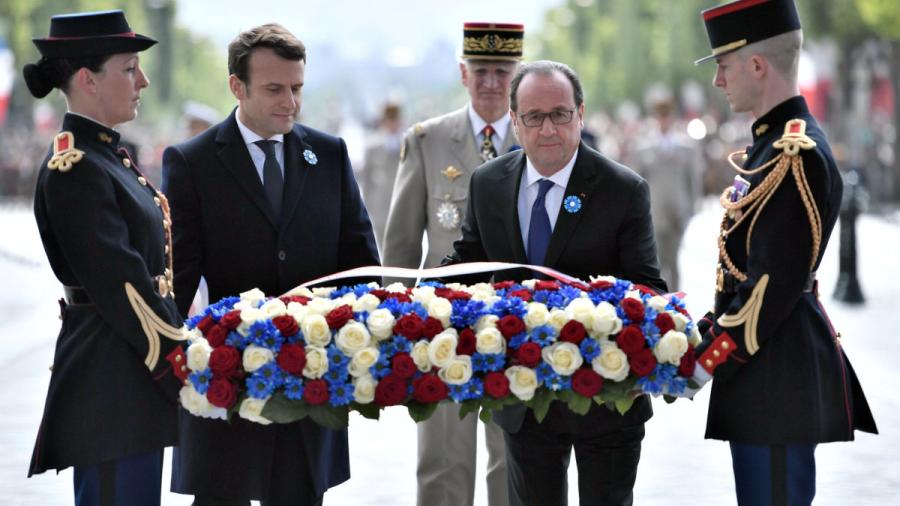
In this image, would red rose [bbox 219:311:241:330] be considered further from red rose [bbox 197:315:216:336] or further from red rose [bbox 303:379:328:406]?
red rose [bbox 303:379:328:406]

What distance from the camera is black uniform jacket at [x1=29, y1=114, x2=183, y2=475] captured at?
5.43 meters

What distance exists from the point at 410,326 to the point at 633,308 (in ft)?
2.44

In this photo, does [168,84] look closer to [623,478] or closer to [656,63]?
[656,63]

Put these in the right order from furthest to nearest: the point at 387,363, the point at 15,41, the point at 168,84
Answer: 1. the point at 168,84
2. the point at 15,41
3. the point at 387,363

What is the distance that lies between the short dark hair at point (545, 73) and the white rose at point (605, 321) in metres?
0.84

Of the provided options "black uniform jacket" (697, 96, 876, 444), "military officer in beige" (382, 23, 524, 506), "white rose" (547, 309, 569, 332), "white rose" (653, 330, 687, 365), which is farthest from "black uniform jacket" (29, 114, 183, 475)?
"military officer in beige" (382, 23, 524, 506)

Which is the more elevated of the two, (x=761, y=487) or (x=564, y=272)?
(x=564, y=272)

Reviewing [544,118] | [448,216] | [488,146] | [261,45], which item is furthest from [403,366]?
[488,146]

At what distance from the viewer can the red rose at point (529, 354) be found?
17.2ft

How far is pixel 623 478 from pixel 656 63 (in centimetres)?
6502

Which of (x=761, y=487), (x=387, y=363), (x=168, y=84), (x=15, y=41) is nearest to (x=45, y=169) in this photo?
(x=387, y=363)

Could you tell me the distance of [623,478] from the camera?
18.4ft

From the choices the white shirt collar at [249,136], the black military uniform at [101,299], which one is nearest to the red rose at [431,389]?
the black military uniform at [101,299]

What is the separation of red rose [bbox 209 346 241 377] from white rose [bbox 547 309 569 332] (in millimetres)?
1051
